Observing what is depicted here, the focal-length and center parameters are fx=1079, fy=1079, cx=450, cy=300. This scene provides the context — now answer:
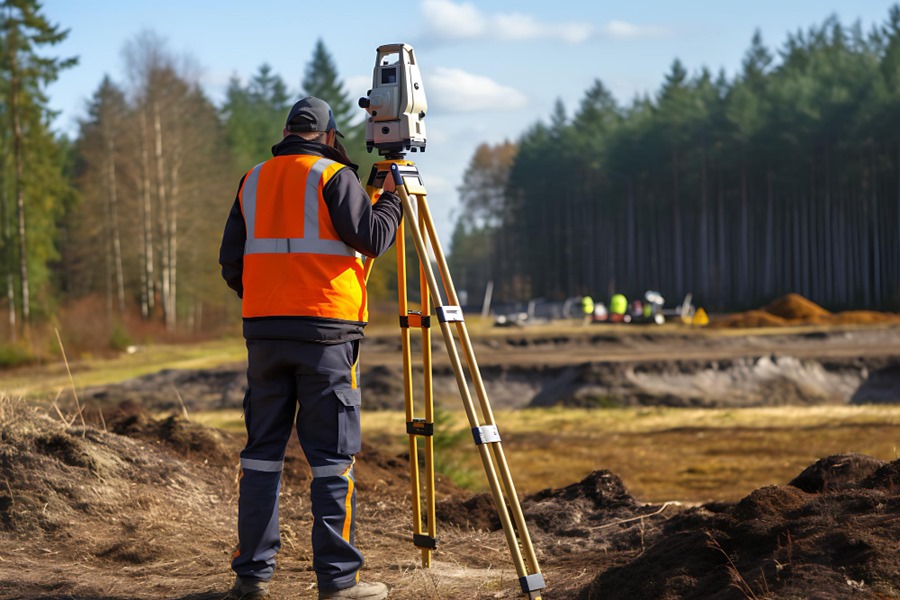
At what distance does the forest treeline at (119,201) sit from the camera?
36000 millimetres

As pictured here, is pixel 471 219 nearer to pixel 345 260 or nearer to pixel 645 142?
pixel 645 142

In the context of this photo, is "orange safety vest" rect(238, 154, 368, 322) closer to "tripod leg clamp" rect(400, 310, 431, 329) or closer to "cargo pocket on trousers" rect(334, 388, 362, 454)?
"cargo pocket on trousers" rect(334, 388, 362, 454)

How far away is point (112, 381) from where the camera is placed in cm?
2438

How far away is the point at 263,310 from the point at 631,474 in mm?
8682

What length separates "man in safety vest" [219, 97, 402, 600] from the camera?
4.50 meters

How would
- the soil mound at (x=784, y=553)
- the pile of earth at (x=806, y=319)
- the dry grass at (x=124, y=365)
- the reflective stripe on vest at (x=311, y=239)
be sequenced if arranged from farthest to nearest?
the pile of earth at (x=806, y=319) < the dry grass at (x=124, y=365) < the reflective stripe on vest at (x=311, y=239) < the soil mound at (x=784, y=553)

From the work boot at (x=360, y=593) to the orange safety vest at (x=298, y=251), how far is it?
116 centimetres

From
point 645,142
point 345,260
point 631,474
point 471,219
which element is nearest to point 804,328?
point 631,474

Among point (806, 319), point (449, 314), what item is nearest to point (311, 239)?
point (449, 314)

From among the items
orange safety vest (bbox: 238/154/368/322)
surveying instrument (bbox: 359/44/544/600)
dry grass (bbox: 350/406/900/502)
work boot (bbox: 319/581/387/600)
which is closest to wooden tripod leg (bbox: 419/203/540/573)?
surveying instrument (bbox: 359/44/544/600)

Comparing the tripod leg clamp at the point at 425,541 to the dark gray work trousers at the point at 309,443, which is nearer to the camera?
the dark gray work trousers at the point at 309,443

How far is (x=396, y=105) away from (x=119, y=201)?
1634 inches

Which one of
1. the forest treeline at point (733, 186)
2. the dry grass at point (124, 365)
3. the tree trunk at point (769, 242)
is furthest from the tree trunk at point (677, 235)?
the dry grass at point (124, 365)

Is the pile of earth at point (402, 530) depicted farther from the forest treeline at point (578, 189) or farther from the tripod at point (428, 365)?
the forest treeline at point (578, 189)
